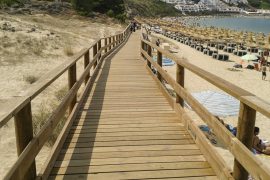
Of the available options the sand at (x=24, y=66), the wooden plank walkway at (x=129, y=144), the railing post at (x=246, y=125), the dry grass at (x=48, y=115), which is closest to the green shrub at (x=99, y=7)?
the sand at (x=24, y=66)

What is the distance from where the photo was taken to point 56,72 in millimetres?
4352

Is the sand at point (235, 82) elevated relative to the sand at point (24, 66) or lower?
lower

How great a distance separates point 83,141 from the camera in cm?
476

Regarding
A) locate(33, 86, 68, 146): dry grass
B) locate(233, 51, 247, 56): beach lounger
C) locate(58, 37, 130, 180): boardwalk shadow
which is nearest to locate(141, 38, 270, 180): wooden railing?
locate(58, 37, 130, 180): boardwalk shadow

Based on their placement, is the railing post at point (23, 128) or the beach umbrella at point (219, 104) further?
the beach umbrella at point (219, 104)

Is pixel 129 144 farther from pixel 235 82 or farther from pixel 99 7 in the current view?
pixel 99 7

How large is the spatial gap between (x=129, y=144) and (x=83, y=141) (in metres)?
0.63

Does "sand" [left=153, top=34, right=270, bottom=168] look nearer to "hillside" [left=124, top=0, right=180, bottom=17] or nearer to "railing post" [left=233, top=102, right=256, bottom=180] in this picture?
"railing post" [left=233, top=102, right=256, bottom=180]

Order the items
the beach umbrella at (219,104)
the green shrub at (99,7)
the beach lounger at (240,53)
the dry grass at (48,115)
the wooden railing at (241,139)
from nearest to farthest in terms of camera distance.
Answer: the wooden railing at (241,139), the dry grass at (48,115), the beach umbrella at (219,104), the beach lounger at (240,53), the green shrub at (99,7)

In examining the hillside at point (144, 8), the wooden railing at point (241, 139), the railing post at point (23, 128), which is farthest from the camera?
the hillside at point (144, 8)

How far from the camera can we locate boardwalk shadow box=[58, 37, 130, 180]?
12.7 feet

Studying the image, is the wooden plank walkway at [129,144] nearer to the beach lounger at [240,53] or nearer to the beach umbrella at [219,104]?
the beach umbrella at [219,104]

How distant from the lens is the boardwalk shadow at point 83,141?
3871 mm

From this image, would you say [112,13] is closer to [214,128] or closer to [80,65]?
[80,65]
